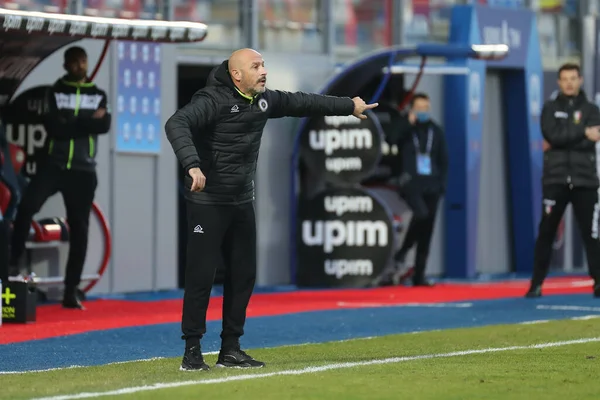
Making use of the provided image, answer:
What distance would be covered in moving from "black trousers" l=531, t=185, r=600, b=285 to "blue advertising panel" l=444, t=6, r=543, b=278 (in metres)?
4.95

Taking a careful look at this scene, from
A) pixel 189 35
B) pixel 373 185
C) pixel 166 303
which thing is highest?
pixel 189 35

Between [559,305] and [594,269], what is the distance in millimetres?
934

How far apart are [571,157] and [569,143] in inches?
5.4

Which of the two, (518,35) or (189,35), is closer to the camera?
(189,35)

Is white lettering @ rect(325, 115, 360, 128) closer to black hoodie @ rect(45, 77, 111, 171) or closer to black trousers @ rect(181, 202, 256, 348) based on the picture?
black hoodie @ rect(45, 77, 111, 171)

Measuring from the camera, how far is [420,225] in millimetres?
18609

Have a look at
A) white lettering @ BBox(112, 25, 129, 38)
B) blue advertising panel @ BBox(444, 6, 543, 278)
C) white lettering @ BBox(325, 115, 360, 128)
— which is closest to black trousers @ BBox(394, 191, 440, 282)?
white lettering @ BBox(325, 115, 360, 128)

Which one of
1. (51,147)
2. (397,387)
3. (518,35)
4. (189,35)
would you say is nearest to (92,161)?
(51,147)

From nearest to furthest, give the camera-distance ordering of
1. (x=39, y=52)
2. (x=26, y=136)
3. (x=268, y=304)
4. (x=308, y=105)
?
(x=308, y=105)
(x=39, y=52)
(x=26, y=136)
(x=268, y=304)

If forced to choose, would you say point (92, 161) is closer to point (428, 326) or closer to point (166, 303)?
point (166, 303)

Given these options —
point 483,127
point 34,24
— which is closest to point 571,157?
point 34,24

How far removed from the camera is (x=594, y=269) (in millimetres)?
15789

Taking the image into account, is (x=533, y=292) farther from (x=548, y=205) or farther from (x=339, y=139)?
(x=339, y=139)

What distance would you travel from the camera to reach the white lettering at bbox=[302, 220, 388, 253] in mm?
18391
